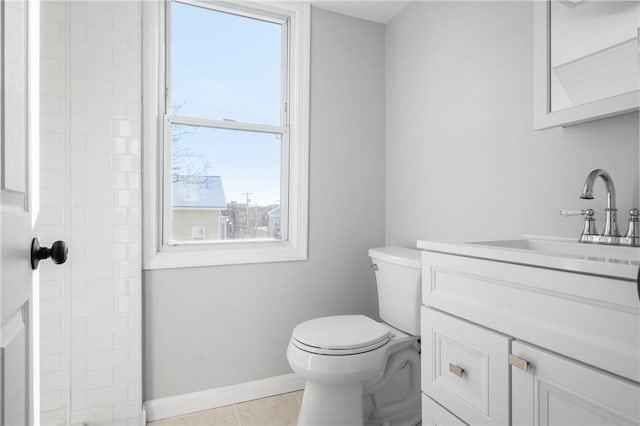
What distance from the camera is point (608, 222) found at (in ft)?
3.66

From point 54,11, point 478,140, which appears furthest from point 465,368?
point 54,11

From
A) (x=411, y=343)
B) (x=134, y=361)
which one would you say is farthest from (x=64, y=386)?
(x=411, y=343)

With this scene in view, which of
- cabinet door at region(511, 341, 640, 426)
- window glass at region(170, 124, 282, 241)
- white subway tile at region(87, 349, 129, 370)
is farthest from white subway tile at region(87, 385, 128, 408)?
cabinet door at region(511, 341, 640, 426)

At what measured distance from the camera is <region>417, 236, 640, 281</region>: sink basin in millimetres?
749

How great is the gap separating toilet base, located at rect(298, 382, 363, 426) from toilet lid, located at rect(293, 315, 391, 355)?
19 centimetres

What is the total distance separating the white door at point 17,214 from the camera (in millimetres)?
561

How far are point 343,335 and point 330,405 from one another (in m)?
0.29

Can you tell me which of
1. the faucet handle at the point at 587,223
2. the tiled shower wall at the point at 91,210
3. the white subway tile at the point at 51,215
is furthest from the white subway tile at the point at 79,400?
the faucet handle at the point at 587,223

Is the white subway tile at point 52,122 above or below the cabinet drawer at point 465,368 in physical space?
above

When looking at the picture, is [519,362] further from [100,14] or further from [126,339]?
[100,14]

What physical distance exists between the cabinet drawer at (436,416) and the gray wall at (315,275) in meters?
1.04

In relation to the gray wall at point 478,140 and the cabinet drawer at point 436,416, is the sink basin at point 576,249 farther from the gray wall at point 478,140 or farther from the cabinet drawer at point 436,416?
the cabinet drawer at point 436,416

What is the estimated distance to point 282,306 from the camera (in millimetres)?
2141

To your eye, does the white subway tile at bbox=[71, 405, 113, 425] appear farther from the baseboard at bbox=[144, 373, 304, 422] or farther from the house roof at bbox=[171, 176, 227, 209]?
the house roof at bbox=[171, 176, 227, 209]
